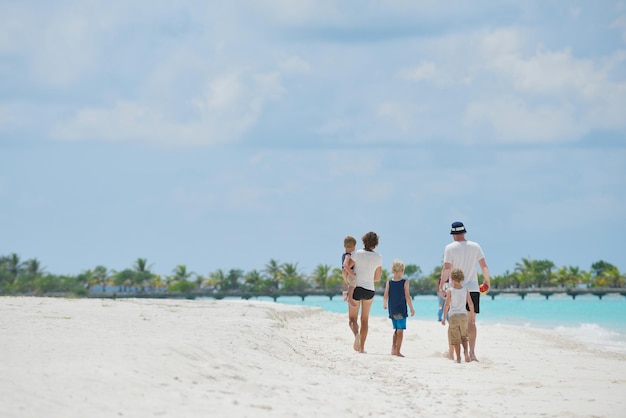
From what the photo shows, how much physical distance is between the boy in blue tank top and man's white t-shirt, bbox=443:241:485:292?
108 centimetres

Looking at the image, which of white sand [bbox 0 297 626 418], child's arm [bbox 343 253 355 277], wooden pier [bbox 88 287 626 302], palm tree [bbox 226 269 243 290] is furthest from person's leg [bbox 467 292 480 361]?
palm tree [bbox 226 269 243 290]

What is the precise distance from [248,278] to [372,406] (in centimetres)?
12865

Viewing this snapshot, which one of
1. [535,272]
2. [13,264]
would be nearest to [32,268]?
[13,264]

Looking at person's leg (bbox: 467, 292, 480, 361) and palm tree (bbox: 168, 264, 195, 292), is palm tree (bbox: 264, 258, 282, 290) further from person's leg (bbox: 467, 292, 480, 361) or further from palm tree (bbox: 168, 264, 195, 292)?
person's leg (bbox: 467, 292, 480, 361)

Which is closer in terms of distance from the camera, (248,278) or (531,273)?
(248,278)

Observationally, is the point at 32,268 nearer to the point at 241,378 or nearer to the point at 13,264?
the point at 13,264

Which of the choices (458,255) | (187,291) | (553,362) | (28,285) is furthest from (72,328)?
(187,291)

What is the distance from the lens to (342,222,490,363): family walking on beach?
12.0 m

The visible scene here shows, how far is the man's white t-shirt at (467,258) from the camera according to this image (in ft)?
39.3

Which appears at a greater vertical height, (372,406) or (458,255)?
(458,255)

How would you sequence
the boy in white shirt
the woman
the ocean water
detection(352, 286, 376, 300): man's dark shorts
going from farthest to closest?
the ocean water
detection(352, 286, 376, 300): man's dark shorts
the woman
the boy in white shirt

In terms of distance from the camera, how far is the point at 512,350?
15312 mm

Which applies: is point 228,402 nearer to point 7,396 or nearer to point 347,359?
point 7,396

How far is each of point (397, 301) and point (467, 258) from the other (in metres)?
1.51
